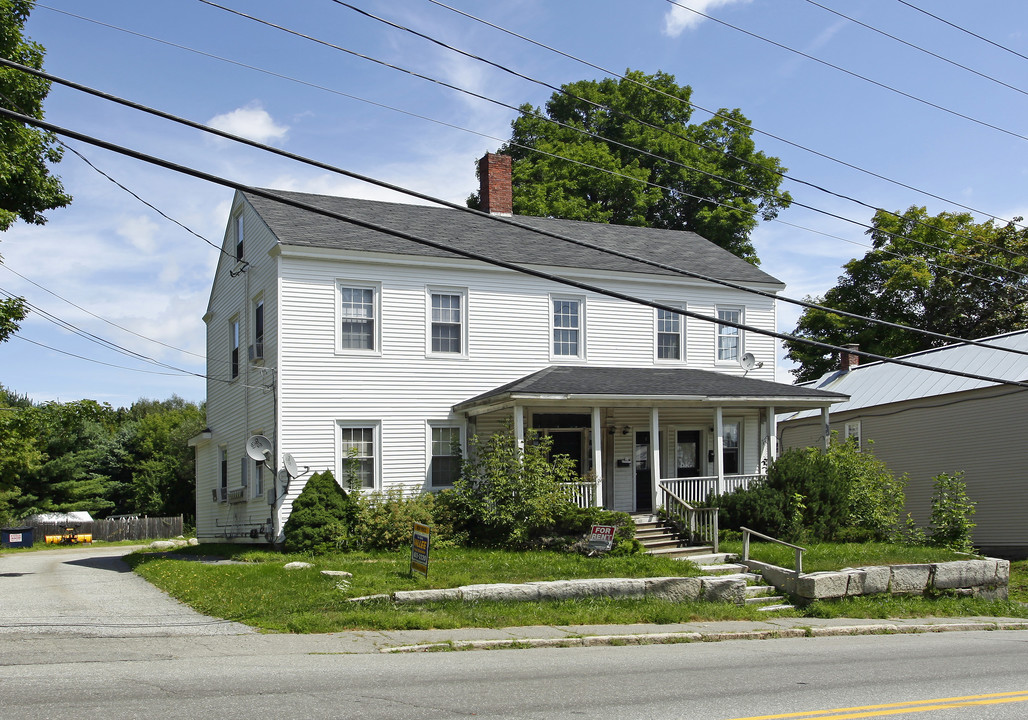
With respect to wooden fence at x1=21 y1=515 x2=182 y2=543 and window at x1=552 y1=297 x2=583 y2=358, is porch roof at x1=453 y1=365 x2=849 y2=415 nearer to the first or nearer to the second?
window at x1=552 y1=297 x2=583 y2=358

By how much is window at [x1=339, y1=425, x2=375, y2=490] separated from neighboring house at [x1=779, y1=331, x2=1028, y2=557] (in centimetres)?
1280

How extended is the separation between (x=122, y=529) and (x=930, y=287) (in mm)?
41483

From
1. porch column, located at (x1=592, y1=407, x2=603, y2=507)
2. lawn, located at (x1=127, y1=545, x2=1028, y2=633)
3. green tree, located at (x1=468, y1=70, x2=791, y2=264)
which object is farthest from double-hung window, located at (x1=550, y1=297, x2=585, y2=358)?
green tree, located at (x1=468, y1=70, x2=791, y2=264)

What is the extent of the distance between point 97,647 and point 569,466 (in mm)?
11469

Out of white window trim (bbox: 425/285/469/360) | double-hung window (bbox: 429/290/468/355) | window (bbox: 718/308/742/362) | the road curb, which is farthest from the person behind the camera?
window (bbox: 718/308/742/362)

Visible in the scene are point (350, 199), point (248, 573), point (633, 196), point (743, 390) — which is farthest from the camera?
point (633, 196)

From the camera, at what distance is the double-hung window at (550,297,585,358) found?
80.1 ft

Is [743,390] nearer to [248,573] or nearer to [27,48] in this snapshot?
[248,573]

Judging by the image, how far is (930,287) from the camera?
144 ft

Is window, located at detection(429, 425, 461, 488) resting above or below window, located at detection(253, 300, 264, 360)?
below

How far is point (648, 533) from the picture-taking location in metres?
20.8

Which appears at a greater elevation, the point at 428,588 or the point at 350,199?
the point at 350,199

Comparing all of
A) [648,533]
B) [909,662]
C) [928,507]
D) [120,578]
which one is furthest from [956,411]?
[120,578]

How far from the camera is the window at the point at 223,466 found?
25.4m
